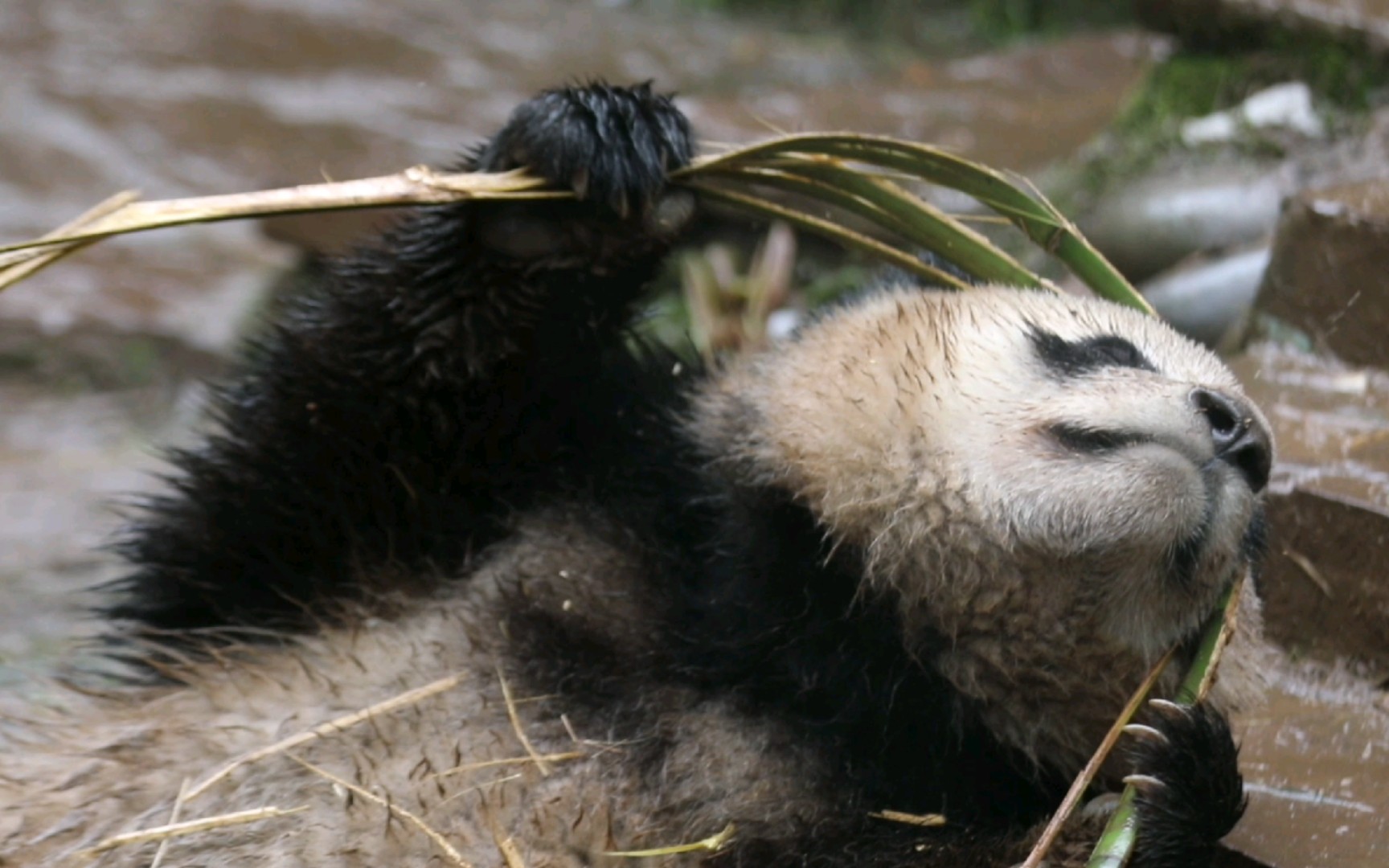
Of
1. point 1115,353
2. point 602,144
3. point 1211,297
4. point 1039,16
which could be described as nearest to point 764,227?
point 1211,297

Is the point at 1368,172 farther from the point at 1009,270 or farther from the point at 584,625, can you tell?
the point at 584,625

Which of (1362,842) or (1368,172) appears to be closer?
(1362,842)

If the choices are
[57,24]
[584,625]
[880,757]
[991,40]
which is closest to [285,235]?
[57,24]

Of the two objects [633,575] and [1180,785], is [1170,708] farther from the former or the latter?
[633,575]

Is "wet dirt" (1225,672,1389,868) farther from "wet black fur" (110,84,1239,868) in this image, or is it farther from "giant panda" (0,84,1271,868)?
"wet black fur" (110,84,1239,868)

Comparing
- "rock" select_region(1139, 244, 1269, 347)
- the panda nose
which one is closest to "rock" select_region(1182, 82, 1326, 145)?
"rock" select_region(1139, 244, 1269, 347)

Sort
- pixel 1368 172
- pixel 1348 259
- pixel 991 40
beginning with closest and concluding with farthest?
1. pixel 1348 259
2. pixel 1368 172
3. pixel 991 40

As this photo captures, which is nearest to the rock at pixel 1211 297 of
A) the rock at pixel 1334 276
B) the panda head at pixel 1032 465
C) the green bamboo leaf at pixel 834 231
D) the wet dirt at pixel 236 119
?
the rock at pixel 1334 276

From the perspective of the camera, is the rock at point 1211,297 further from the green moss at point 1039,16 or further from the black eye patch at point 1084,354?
the green moss at point 1039,16

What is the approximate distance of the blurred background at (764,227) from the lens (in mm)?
3391

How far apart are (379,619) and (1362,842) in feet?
5.88

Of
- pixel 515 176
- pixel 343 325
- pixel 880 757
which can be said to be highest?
Result: pixel 515 176

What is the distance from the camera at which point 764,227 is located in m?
6.68

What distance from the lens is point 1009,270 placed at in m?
2.89
